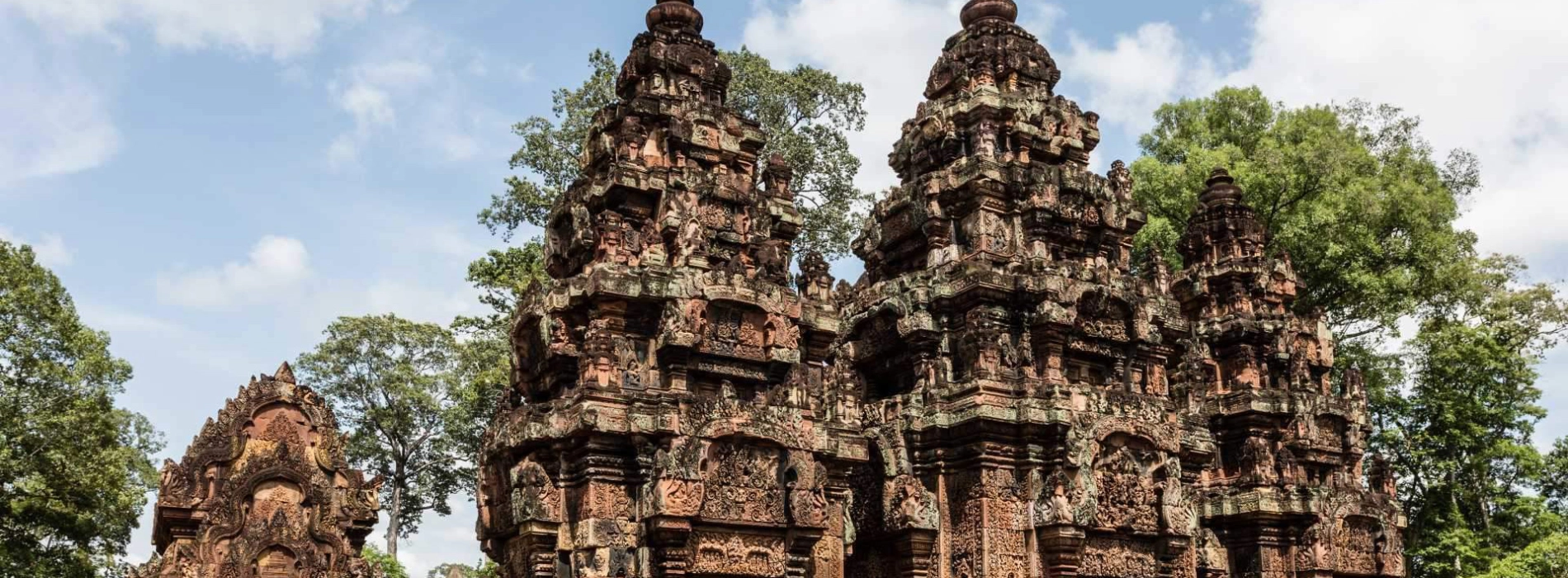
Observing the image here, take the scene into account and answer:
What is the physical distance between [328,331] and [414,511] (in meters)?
4.43

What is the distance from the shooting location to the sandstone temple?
10.8 m

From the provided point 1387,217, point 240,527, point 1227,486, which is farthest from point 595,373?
point 1387,217

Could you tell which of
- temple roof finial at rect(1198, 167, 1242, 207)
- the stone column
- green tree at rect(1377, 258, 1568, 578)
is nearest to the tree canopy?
green tree at rect(1377, 258, 1568, 578)

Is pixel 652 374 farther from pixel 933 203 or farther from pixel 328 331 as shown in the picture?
pixel 328 331

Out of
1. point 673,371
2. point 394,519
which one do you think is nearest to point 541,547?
point 673,371

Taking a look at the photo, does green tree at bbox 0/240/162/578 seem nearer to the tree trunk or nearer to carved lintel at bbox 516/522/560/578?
the tree trunk

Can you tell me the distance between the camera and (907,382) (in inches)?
559

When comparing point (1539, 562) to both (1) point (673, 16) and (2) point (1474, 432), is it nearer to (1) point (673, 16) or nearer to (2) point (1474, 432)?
(2) point (1474, 432)

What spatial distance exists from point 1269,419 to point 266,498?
37.3 ft

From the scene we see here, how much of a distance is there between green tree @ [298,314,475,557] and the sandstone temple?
1674cm

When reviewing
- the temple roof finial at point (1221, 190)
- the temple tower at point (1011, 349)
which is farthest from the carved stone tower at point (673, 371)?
the temple roof finial at point (1221, 190)

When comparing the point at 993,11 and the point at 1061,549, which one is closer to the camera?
the point at 1061,549

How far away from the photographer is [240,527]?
1197 centimetres

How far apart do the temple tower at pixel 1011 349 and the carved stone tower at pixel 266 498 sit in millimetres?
4787
